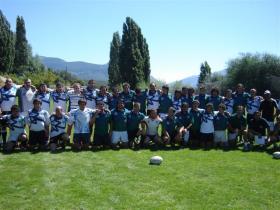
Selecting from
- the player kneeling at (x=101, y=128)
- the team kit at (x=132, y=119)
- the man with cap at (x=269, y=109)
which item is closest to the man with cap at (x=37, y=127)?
the team kit at (x=132, y=119)

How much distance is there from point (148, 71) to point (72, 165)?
44.0 m

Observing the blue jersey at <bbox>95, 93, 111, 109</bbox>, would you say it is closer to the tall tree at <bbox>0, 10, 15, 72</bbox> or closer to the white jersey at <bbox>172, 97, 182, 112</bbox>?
the white jersey at <bbox>172, 97, 182, 112</bbox>

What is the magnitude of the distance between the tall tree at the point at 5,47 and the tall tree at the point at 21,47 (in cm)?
979

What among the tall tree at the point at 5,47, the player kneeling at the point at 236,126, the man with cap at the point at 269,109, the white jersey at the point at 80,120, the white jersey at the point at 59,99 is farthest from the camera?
the tall tree at the point at 5,47

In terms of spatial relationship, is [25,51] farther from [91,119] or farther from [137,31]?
[91,119]

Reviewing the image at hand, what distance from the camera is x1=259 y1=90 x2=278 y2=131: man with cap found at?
1312 centimetres

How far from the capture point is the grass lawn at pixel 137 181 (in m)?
6.68

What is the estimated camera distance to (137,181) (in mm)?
7965

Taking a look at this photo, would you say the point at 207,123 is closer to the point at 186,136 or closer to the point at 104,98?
the point at 186,136

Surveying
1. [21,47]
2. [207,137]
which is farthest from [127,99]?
[21,47]

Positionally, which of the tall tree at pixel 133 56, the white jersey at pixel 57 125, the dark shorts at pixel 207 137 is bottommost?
the dark shorts at pixel 207 137

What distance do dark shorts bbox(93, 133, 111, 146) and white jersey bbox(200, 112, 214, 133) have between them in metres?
3.01

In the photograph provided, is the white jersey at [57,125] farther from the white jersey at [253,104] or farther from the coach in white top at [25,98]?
the white jersey at [253,104]

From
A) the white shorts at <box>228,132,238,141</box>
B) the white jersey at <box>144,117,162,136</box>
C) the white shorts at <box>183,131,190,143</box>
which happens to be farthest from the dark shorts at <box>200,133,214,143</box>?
the white jersey at <box>144,117,162,136</box>
